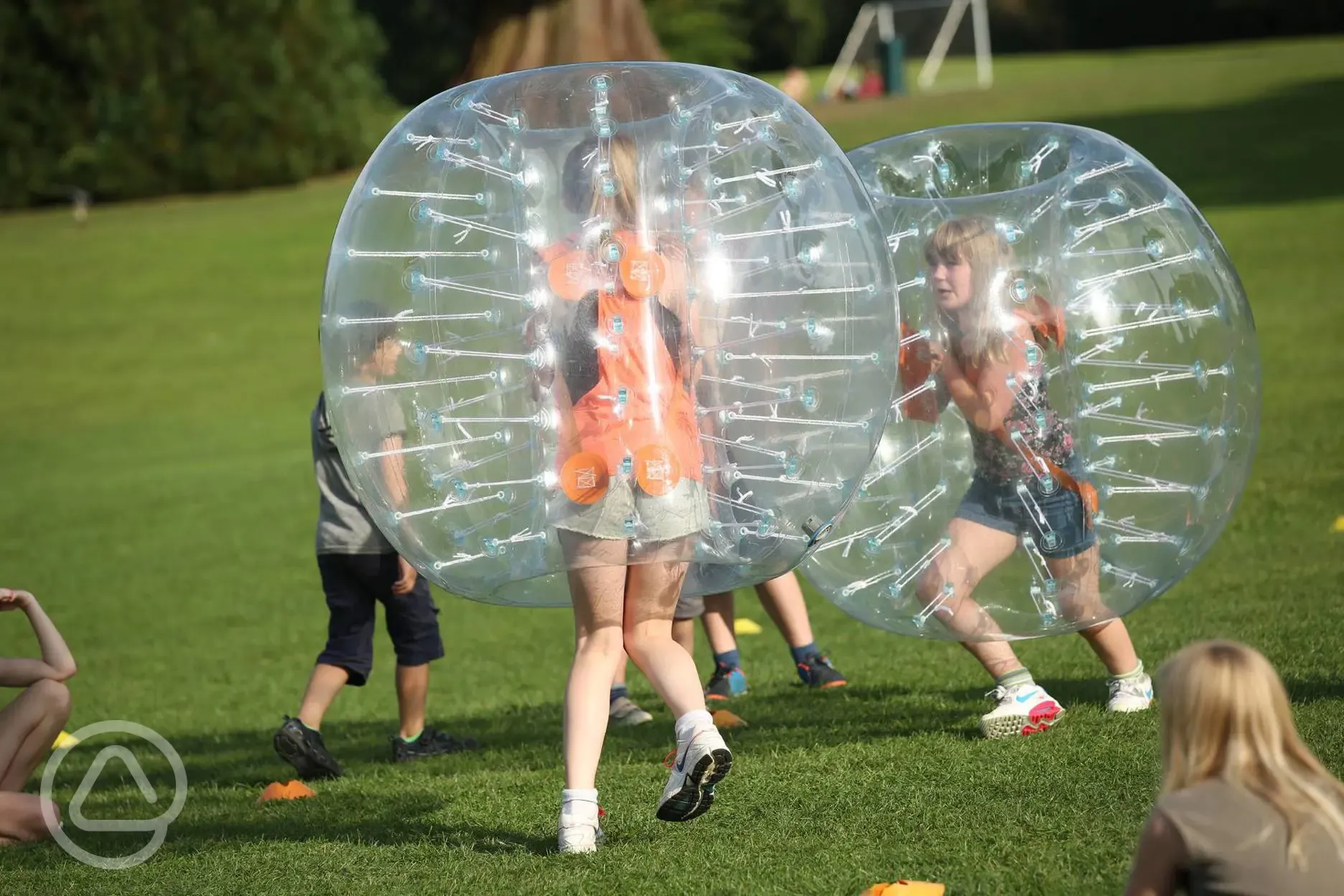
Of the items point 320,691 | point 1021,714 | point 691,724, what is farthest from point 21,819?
point 1021,714

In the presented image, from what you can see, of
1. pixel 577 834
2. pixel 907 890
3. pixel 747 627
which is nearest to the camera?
pixel 907 890

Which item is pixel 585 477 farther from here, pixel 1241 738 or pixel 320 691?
pixel 320 691

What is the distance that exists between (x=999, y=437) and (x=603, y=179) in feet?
4.70

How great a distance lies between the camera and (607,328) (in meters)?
3.85

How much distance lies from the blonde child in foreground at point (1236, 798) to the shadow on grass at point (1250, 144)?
20302mm

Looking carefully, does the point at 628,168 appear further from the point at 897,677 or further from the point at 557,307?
the point at 897,677

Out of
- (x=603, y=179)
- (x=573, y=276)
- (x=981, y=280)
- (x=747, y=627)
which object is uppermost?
(x=603, y=179)

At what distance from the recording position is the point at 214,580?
10.9 meters

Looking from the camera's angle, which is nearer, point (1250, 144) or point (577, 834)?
point (577, 834)

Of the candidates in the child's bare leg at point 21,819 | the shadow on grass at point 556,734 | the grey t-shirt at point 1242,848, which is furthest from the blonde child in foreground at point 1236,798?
the child's bare leg at point 21,819

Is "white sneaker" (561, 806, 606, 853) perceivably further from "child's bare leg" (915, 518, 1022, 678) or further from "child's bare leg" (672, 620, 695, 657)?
"child's bare leg" (672, 620, 695, 657)

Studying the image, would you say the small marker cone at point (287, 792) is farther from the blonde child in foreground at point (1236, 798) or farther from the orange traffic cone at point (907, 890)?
the blonde child in foreground at point (1236, 798)

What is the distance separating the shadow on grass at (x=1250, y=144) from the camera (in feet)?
74.8

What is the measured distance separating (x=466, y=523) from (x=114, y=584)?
7.58 m
